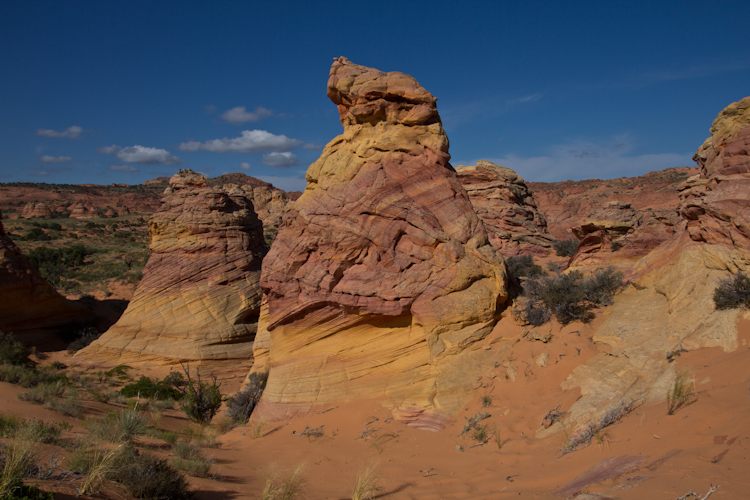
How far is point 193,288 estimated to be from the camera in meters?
17.3

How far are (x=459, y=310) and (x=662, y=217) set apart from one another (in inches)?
363

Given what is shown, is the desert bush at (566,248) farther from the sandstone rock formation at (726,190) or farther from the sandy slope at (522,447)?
the sandy slope at (522,447)

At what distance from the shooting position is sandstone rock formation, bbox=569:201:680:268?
13.2 m

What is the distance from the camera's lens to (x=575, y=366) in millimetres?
7387

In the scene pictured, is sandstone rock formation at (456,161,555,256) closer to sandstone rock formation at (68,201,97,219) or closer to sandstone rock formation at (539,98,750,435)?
sandstone rock formation at (539,98,750,435)

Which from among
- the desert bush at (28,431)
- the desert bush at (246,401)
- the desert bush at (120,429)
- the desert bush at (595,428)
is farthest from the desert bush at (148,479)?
the desert bush at (246,401)

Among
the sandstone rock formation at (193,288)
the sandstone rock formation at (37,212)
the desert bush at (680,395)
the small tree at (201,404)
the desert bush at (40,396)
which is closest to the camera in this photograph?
the desert bush at (680,395)

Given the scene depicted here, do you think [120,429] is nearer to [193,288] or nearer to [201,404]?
[201,404]

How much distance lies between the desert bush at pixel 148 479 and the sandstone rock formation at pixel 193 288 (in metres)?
11.5

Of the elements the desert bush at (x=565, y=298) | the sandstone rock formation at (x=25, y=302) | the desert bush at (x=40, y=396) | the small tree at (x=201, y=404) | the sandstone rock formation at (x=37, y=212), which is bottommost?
the small tree at (x=201, y=404)

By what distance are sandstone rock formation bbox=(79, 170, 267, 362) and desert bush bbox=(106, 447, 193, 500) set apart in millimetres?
11498

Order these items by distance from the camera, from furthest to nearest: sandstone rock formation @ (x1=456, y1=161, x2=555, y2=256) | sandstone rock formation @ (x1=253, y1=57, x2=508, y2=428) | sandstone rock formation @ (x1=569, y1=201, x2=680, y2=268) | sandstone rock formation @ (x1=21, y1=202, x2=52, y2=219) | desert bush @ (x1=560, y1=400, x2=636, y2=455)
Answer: sandstone rock formation @ (x1=21, y1=202, x2=52, y2=219), sandstone rock formation @ (x1=456, y1=161, x2=555, y2=256), sandstone rock formation @ (x1=569, y1=201, x2=680, y2=268), sandstone rock formation @ (x1=253, y1=57, x2=508, y2=428), desert bush @ (x1=560, y1=400, x2=636, y2=455)

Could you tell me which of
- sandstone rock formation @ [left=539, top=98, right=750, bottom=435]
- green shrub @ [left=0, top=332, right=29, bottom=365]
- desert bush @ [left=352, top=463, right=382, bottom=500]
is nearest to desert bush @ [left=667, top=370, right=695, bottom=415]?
sandstone rock formation @ [left=539, top=98, right=750, bottom=435]

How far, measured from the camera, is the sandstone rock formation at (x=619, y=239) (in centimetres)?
1318
